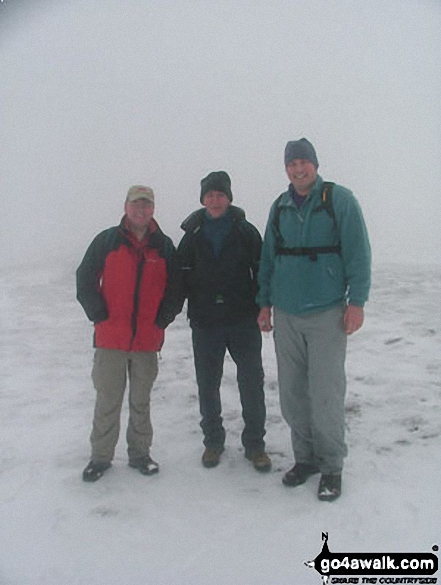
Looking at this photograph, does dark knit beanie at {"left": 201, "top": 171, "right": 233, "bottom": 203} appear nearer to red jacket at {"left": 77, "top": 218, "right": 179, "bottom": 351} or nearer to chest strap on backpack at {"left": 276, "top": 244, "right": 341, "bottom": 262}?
red jacket at {"left": 77, "top": 218, "right": 179, "bottom": 351}

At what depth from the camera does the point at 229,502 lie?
13.5 feet

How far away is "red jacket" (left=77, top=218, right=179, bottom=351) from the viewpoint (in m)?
4.40

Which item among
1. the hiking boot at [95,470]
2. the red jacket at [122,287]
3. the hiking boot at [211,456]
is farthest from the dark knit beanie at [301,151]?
the hiking boot at [95,470]

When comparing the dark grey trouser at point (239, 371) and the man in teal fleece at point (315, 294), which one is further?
the dark grey trouser at point (239, 371)

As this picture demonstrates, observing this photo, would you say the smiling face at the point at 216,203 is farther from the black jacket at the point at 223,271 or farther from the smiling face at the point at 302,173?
the smiling face at the point at 302,173

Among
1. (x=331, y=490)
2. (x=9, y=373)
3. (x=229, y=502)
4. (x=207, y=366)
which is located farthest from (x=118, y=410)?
(x=9, y=373)

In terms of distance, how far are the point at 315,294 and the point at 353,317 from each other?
1.09ft

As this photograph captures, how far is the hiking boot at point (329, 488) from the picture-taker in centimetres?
406

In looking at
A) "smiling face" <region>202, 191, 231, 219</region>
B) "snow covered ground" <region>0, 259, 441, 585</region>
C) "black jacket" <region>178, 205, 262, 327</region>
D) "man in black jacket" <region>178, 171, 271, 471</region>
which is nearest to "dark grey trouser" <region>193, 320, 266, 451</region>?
"man in black jacket" <region>178, 171, 271, 471</region>

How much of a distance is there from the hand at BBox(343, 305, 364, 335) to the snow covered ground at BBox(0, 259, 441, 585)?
1.32 meters

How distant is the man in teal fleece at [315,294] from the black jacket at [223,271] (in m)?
0.26

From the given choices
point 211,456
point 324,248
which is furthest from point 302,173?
point 211,456

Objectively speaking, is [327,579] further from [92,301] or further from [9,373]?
[9,373]

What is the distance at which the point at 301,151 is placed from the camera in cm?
407
